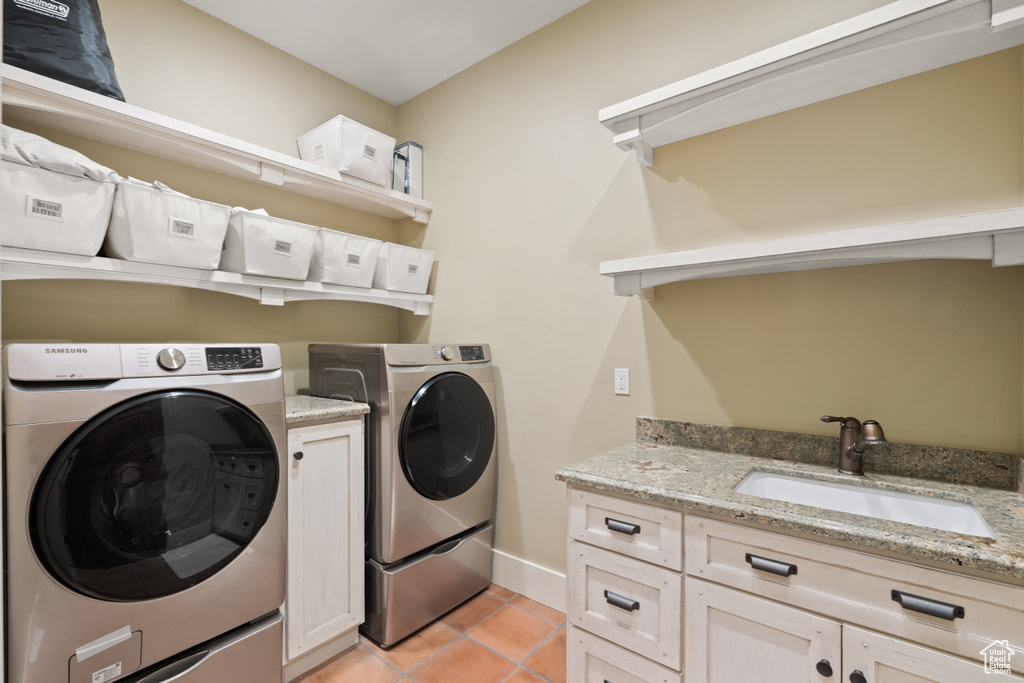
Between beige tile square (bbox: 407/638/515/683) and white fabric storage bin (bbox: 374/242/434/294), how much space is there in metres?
1.72

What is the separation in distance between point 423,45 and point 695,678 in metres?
2.89

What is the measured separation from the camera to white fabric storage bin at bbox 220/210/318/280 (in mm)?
1913

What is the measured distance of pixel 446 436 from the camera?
220cm

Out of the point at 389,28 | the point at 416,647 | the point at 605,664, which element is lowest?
the point at 416,647

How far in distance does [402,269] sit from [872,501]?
2.20m

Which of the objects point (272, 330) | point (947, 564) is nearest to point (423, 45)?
point (272, 330)

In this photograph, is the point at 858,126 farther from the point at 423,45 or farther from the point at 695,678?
the point at 423,45

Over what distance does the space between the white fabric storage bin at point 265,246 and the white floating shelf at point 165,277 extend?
0.06 m

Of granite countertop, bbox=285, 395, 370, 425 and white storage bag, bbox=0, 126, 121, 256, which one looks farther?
granite countertop, bbox=285, 395, 370, 425

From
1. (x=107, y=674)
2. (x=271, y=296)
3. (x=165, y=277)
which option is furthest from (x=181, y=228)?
(x=107, y=674)

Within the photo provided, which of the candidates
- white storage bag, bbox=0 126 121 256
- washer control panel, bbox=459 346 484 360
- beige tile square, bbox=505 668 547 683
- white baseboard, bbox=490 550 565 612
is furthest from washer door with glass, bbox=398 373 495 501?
white storage bag, bbox=0 126 121 256

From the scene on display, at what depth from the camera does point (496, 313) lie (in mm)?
2535

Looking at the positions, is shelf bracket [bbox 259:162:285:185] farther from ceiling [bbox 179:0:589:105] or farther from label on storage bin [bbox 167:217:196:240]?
ceiling [bbox 179:0:589:105]

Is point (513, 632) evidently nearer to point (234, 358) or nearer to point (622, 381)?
point (622, 381)
